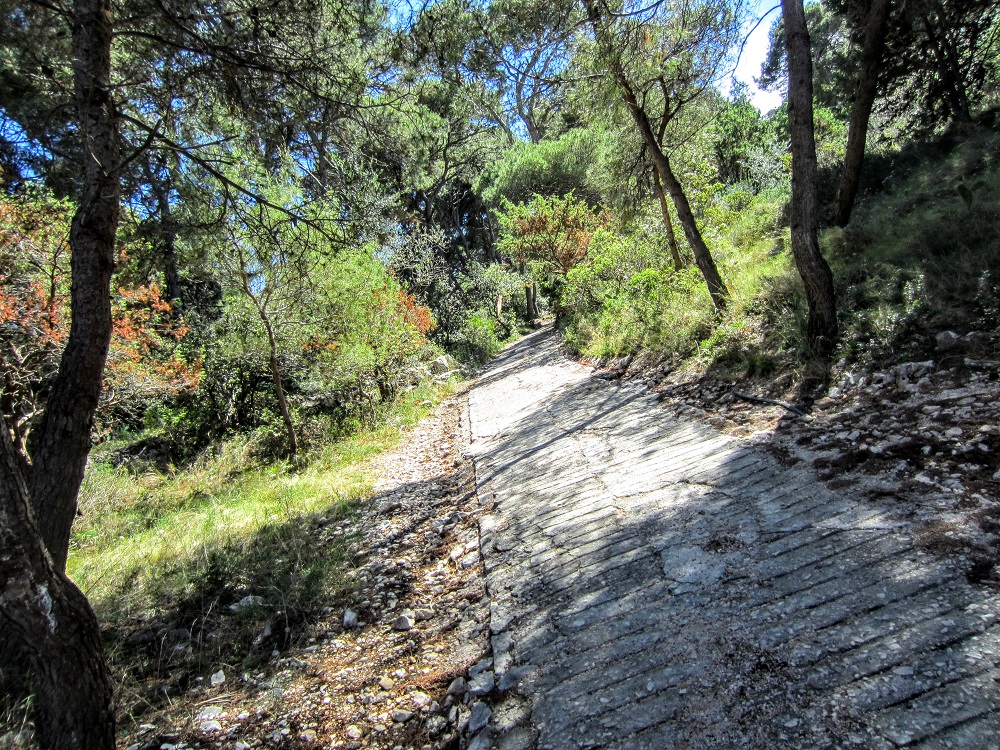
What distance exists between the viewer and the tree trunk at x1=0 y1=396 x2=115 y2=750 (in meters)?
2.01

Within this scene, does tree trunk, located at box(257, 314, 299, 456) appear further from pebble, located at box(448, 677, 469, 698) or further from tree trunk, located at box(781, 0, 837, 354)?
tree trunk, located at box(781, 0, 837, 354)

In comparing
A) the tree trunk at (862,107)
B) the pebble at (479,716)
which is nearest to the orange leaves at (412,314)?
the tree trunk at (862,107)

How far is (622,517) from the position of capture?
3826mm

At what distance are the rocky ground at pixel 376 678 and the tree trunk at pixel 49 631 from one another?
0.54m

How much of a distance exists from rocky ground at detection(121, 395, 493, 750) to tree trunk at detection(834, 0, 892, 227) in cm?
785

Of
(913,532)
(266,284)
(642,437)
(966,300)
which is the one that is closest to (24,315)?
(266,284)

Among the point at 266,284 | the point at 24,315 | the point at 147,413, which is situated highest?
the point at 24,315

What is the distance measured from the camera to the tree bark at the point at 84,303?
3.10 meters

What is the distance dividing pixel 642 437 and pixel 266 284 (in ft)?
21.1

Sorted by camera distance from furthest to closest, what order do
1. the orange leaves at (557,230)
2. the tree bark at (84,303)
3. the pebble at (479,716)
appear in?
the orange leaves at (557,230) < the tree bark at (84,303) < the pebble at (479,716)

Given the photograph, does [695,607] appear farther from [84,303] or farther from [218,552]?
[218,552]

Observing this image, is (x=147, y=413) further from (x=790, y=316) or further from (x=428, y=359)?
(x=790, y=316)

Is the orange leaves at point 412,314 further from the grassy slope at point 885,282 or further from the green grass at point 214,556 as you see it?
the grassy slope at point 885,282

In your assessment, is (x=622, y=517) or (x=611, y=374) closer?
(x=622, y=517)
